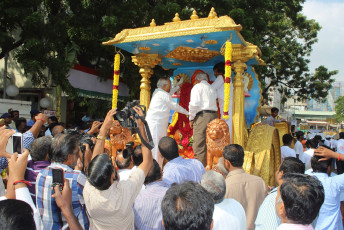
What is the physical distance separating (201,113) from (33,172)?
3.65 metres

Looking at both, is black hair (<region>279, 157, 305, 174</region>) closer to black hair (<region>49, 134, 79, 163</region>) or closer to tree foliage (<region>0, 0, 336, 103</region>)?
black hair (<region>49, 134, 79, 163</region>)

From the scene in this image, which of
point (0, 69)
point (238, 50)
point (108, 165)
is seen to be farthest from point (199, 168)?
point (0, 69)

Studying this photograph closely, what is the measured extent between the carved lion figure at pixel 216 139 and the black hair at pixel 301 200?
10.7ft

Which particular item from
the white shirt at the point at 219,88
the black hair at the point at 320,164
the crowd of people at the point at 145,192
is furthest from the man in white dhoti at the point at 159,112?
the black hair at the point at 320,164

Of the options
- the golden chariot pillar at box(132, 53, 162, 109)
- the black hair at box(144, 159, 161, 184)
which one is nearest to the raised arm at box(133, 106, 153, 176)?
the black hair at box(144, 159, 161, 184)

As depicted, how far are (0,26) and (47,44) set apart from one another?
5.87 ft

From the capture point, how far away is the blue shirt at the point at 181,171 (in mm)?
3162

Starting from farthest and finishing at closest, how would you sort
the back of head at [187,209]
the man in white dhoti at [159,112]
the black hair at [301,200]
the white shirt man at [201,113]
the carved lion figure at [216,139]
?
the man in white dhoti at [159,112] → the white shirt man at [201,113] → the carved lion figure at [216,139] → the black hair at [301,200] → the back of head at [187,209]

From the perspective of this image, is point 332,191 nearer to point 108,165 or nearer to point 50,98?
point 108,165

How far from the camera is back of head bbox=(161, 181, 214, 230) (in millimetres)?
1527

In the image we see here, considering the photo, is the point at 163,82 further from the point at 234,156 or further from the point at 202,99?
the point at 234,156

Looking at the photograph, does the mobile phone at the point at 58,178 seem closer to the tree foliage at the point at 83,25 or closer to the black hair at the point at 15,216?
the black hair at the point at 15,216

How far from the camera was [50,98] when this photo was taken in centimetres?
1260

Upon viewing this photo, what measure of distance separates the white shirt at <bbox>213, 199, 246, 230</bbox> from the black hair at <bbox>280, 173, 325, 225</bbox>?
1.43ft
